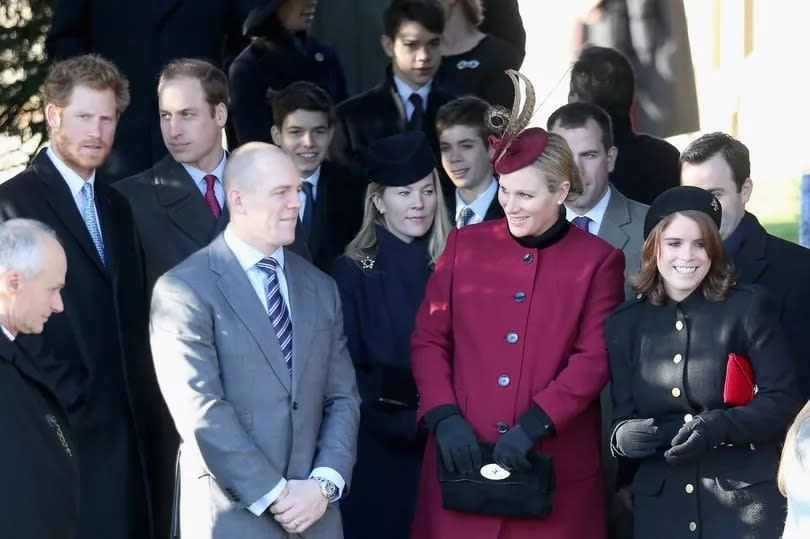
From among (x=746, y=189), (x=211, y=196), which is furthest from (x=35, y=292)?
(x=746, y=189)

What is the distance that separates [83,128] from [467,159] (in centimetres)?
171

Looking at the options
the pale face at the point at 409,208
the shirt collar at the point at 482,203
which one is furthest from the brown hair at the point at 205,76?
the shirt collar at the point at 482,203

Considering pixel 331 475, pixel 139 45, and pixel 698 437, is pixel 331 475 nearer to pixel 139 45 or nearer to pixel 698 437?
pixel 698 437

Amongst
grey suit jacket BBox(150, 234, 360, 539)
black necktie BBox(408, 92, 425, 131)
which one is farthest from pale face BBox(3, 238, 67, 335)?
black necktie BBox(408, 92, 425, 131)

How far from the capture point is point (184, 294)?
15.8ft

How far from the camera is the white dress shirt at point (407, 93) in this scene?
7.32 m

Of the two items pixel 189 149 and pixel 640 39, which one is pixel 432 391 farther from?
pixel 640 39

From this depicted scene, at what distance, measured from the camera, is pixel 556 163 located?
16.9 feet

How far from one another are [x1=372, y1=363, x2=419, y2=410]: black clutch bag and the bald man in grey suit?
1.87ft

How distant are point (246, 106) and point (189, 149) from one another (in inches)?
56.9

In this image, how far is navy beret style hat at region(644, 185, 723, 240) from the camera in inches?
198

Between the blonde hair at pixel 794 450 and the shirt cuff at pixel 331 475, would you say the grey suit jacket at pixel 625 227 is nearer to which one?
the shirt cuff at pixel 331 475

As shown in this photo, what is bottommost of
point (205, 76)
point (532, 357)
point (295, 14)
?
point (532, 357)

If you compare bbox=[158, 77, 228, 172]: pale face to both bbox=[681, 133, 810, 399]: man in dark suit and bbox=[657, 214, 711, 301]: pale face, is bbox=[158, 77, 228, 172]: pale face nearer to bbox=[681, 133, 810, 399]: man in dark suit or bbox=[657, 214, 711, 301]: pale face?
bbox=[681, 133, 810, 399]: man in dark suit
